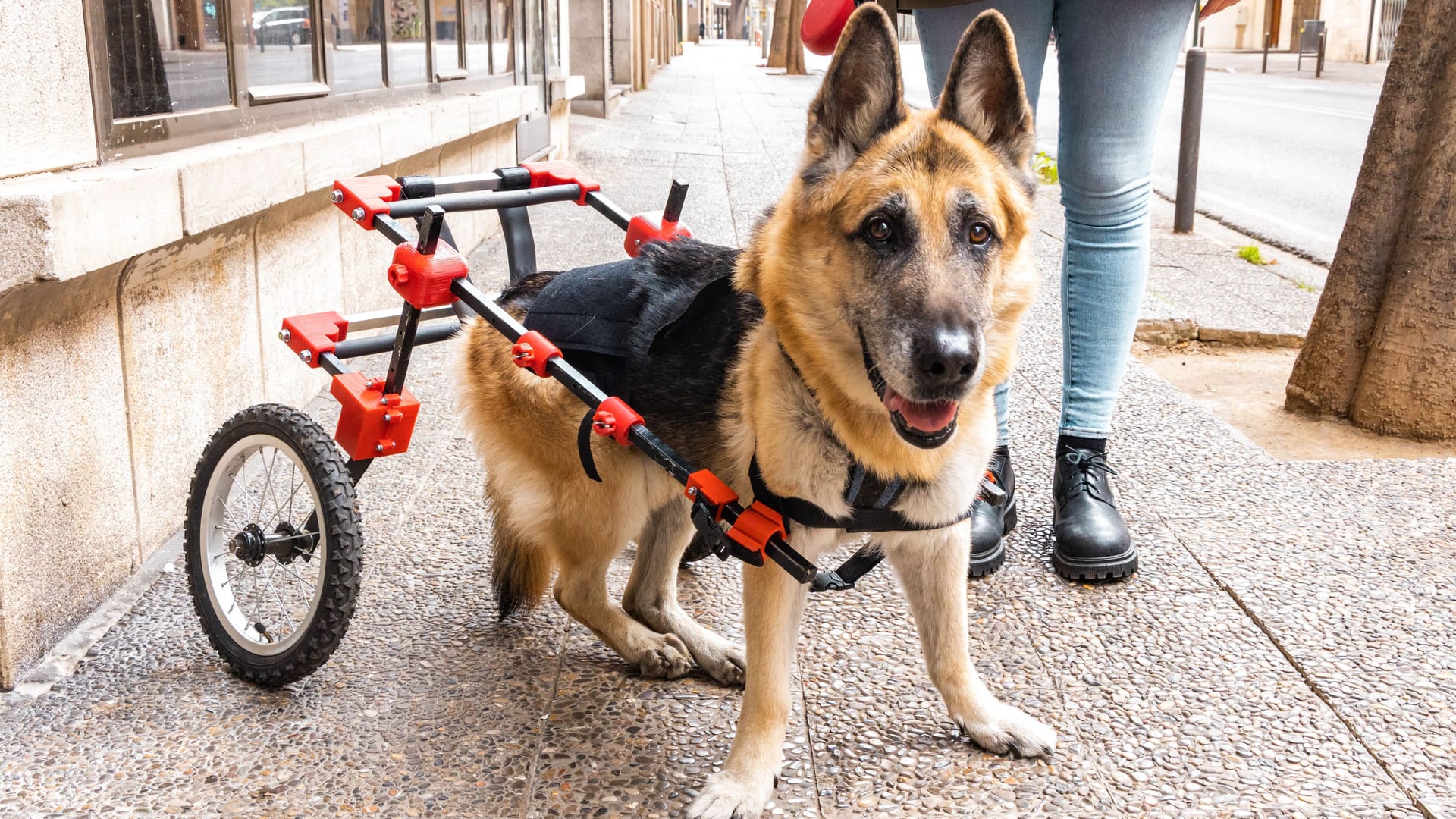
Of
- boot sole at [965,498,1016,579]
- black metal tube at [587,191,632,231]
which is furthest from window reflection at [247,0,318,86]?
boot sole at [965,498,1016,579]

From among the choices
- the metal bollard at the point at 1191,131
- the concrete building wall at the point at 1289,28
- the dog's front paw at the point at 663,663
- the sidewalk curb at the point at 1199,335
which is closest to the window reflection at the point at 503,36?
the metal bollard at the point at 1191,131

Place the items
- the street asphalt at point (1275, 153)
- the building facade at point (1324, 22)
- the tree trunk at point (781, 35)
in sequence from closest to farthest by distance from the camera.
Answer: the street asphalt at point (1275, 153)
the tree trunk at point (781, 35)
the building facade at point (1324, 22)

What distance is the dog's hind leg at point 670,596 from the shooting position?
112 inches

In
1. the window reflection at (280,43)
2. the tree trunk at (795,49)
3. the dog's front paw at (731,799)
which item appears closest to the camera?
the dog's front paw at (731,799)

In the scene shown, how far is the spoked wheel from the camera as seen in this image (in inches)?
101

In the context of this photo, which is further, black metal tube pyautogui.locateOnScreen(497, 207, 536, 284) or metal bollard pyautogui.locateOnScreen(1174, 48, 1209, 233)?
metal bollard pyautogui.locateOnScreen(1174, 48, 1209, 233)

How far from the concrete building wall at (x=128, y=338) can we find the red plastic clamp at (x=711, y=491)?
147cm

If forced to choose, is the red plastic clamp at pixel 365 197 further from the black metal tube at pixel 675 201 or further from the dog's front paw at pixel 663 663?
the dog's front paw at pixel 663 663

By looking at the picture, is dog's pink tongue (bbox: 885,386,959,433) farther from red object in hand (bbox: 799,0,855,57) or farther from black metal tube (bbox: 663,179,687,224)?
red object in hand (bbox: 799,0,855,57)

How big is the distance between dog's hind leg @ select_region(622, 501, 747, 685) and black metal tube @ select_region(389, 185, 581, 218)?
0.86 meters

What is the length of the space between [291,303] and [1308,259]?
7188mm

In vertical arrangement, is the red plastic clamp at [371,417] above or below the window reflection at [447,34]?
below

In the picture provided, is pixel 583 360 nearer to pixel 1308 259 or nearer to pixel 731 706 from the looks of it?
pixel 731 706

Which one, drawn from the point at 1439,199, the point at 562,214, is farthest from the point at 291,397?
the point at 562,214
